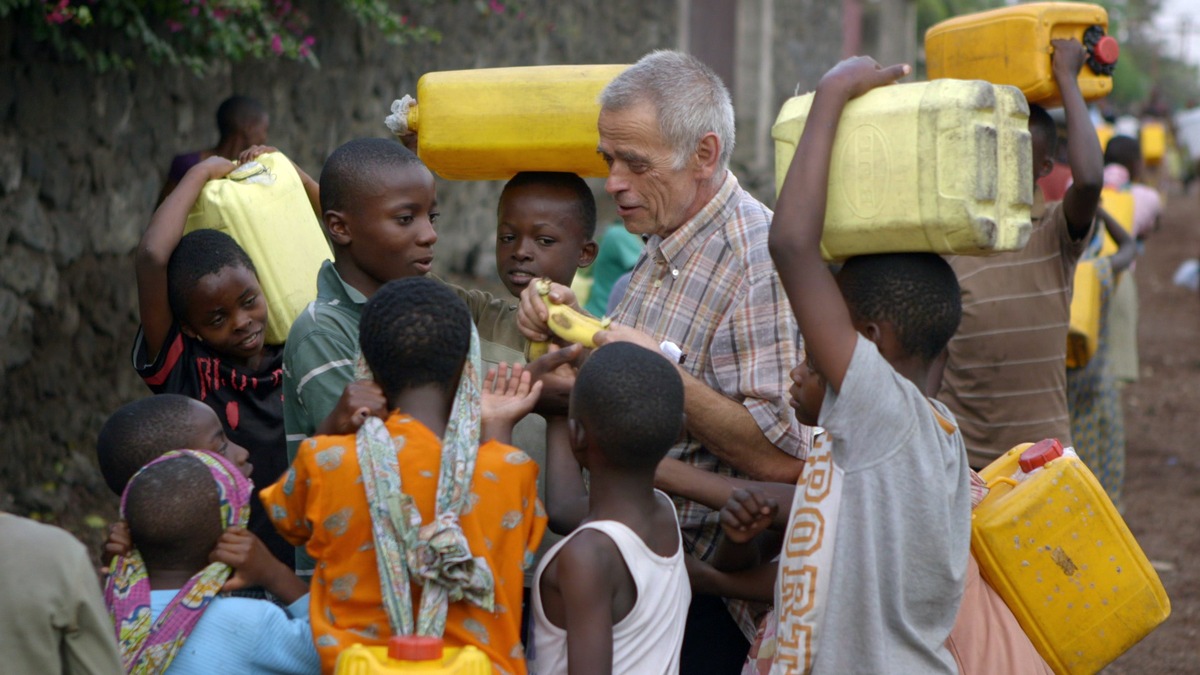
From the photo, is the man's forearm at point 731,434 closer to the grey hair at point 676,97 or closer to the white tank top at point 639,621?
the white tank top at point 639,621

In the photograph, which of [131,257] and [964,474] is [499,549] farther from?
[131,257]

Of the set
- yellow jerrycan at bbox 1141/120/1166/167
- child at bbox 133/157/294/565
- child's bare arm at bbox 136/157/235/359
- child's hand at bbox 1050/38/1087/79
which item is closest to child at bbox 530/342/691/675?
child at bbox 133/157/294/565

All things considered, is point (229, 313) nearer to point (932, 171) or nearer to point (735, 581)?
point (735, 581)

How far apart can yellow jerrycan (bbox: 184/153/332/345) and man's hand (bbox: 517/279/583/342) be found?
0.94 meters

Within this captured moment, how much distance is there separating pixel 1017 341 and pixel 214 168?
2.96m

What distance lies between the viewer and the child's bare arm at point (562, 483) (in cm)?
279

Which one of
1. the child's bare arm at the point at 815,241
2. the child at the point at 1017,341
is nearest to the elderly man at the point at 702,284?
the child's bare arm at the point at 815,241

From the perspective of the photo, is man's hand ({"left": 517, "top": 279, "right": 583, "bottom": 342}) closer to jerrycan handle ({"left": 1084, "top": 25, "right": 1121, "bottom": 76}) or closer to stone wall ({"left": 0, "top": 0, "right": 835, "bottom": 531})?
jerrycan handle ({"left": 1084, "top": 25, "right": 1121, "bottom": 76})

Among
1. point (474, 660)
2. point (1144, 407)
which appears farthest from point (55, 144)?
point (1144, 407)

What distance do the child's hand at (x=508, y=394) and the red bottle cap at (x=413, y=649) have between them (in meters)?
0.51

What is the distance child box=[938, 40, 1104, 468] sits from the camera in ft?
16.0

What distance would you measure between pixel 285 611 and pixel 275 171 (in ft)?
4.61

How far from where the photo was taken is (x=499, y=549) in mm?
2561

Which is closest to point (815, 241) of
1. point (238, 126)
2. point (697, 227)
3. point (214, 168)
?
point (697, 227)
